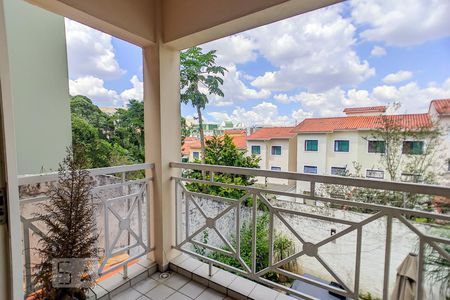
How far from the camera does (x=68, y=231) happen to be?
1287 millimetres

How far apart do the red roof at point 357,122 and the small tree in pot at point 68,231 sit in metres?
1.69

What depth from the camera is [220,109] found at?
251 cm

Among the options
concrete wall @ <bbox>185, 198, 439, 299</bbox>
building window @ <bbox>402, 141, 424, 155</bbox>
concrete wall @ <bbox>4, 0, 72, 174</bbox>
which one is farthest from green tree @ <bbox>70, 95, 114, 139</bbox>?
building window @ <bbox>402, 141, 424, 155</bbox>

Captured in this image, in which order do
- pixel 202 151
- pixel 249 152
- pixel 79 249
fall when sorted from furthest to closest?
pixel 202 151 < pixel 249 152 < pixel 79 249

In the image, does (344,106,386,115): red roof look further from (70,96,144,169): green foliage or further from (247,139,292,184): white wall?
(70,96,144,169): green foliage

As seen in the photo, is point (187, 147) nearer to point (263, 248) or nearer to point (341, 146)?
point (263, 248)

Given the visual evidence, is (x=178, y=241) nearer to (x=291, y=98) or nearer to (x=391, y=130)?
(x=291, y=98)

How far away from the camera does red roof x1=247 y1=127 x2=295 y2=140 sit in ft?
6.60

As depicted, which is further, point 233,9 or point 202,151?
point 202,151

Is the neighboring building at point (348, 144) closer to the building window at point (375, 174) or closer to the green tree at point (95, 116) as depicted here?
the building window at point (375, 174)

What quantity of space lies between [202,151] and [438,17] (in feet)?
7.27

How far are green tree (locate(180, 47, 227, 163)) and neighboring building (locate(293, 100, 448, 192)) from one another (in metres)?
1.16

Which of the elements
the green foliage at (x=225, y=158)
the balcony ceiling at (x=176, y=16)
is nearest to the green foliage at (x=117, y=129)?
the balcony ceiling at (x=176, y=16)

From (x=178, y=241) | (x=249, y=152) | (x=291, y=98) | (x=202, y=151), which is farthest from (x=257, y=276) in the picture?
(x=291, y=98)
